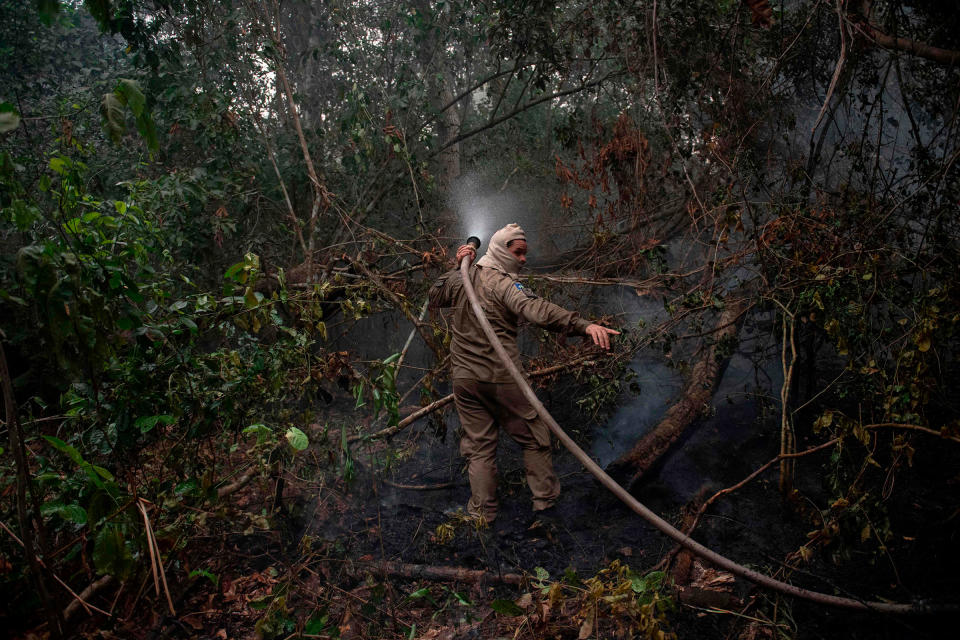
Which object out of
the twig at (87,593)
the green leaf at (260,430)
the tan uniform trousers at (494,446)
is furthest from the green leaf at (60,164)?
the tan uniform trousers at (494,446)

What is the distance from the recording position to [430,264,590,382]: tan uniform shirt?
3869mm

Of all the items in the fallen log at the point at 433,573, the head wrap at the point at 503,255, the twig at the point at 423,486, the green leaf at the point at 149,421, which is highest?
the head wrap at the point at 503,255

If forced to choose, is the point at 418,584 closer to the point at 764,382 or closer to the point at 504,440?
the point at 504,440

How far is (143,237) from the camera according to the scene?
10.8ft

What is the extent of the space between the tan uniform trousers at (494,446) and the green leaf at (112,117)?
2.73m

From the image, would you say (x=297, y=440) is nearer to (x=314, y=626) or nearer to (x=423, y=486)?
(x=314, y=626)

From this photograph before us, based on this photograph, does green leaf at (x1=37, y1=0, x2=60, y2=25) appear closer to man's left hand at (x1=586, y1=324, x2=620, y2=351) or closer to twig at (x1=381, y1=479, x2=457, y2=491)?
man's left hand at (x1=586, y1=324, x2=620, y2=351)

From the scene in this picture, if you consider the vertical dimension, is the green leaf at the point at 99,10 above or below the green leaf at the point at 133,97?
above

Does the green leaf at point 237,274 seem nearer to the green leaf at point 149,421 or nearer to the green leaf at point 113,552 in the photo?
the green leaf at point 149,421

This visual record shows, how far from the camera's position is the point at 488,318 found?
404 cm

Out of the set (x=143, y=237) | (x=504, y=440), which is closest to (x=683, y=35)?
(x=504, y=440)

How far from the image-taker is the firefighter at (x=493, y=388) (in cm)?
400

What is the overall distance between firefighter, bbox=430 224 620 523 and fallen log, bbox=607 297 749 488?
651 millimetres

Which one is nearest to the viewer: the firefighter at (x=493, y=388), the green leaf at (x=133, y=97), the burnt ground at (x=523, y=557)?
the green leaf at (x=133, y=97)
